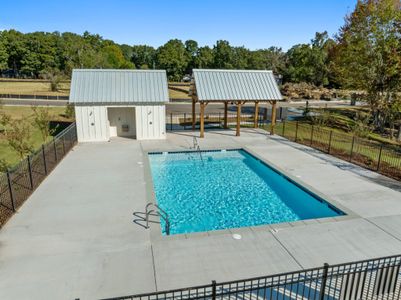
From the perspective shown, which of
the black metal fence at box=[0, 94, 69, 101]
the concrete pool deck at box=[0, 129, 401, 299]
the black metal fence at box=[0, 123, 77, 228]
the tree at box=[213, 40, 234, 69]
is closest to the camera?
the concrete pool deck at box=[0, 129, 401, 299]

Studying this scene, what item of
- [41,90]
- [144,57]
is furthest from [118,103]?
[144,57]

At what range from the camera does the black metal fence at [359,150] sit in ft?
44.9

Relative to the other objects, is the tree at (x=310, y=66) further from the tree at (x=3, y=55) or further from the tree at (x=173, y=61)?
the tree at (x=3, y=55)

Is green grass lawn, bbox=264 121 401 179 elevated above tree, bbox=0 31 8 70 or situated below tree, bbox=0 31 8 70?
below

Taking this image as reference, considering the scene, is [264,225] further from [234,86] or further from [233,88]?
[234,86]

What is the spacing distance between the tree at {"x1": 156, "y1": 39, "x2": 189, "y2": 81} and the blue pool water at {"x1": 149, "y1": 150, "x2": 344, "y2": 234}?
54788 mm

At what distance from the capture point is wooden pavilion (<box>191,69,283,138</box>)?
18.5m

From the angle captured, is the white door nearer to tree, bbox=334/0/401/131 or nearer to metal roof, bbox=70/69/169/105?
metal roof, bbox=70/69/169/105

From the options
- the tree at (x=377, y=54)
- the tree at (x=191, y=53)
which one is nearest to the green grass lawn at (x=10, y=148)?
the tree at (x=377, y=54)

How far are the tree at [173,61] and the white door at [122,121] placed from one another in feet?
166

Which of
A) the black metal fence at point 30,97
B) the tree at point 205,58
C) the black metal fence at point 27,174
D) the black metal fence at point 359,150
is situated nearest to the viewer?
the black metal fence at point 27,174

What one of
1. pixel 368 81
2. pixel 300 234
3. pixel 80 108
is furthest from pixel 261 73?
pixel 300 234

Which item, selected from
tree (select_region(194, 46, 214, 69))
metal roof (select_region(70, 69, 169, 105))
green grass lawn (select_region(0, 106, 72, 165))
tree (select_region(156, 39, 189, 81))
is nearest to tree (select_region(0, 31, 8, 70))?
tree (select_region(156, 39, 189, 81))

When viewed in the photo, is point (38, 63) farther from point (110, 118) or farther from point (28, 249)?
point (28, 249)
